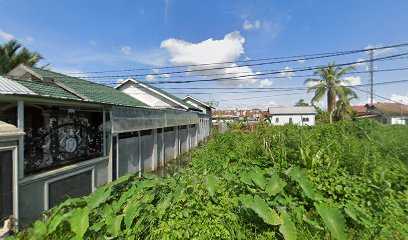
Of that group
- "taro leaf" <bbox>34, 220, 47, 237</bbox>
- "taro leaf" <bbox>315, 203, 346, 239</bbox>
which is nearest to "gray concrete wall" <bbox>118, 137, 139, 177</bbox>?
"taro leaf" <bbox>34, 220, 47, 237</bbox>

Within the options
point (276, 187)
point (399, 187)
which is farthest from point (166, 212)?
point (399, 187)

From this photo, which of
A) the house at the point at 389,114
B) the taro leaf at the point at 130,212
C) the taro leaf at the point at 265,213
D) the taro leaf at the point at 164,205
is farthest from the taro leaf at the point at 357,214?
the house at the point at 389,114

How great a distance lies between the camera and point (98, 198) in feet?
9.03

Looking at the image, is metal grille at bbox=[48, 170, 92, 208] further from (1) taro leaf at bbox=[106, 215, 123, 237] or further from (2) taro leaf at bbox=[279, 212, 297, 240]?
(2) taro leaf at bbox=[279, 212, 297, 240]

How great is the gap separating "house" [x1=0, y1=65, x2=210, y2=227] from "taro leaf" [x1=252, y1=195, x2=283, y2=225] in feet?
12.7

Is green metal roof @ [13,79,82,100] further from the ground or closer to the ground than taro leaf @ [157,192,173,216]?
further from the ground

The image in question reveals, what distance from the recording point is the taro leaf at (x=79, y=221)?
2.29 metres

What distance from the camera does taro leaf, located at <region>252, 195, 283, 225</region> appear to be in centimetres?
244

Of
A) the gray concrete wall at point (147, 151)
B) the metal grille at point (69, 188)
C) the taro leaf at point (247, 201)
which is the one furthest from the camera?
the gray concrete wall at point (147, 151)

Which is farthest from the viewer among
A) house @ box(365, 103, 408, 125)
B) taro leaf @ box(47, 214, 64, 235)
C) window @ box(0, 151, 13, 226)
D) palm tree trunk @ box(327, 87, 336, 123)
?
house @ box(365, 103, 408, 125)

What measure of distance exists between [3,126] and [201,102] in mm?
24635

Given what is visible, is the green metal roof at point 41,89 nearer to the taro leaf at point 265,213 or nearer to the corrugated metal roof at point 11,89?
the corrugated metal roof at point 11,89

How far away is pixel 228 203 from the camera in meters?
2.58

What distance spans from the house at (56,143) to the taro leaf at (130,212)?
245cm
